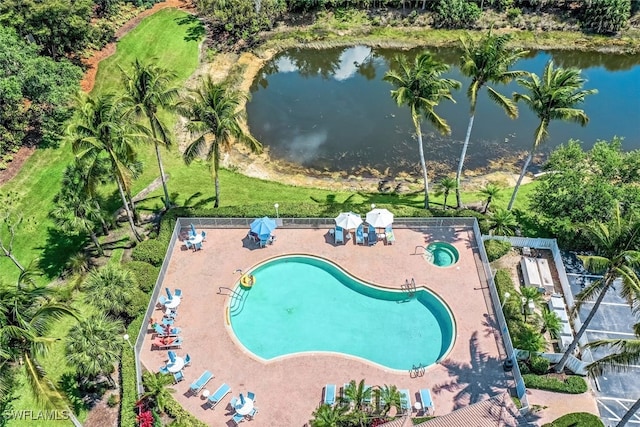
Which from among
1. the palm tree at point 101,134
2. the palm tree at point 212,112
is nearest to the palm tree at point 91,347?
the palm tree at point 101,134

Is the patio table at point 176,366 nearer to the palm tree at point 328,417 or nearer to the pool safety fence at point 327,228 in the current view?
the pool safety fence at point 327,228

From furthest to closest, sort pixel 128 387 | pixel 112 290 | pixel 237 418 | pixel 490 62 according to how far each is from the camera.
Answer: pixel 490 62, pixel 112 290, pixel 128 387, pixel 237 418

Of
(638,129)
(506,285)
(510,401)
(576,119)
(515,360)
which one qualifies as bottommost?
(510,401)

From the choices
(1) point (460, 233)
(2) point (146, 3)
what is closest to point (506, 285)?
(1) point (460, 233)

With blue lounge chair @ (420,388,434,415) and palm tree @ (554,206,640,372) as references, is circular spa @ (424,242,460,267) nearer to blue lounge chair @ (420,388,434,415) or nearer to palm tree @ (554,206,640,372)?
blue lounge chair @ (420,388,434,415)

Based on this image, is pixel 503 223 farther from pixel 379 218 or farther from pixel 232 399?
pixel 232 399

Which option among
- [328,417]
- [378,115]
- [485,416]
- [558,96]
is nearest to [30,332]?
Result: [328,417]

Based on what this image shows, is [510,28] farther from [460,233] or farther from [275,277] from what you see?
Answer: [275,277]
